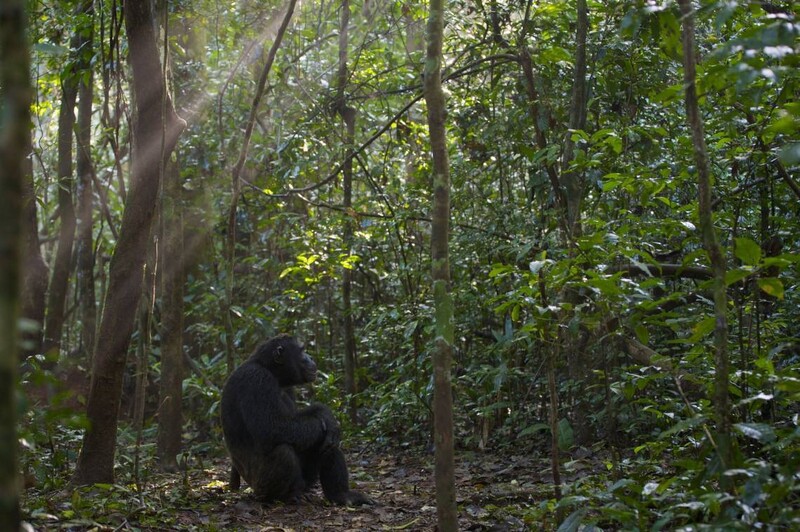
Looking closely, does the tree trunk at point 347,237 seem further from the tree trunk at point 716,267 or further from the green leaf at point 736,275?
the green leaf at point 736,275

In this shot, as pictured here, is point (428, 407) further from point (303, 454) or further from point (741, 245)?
point (741, 245)

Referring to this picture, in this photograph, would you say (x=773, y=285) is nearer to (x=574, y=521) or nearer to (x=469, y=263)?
(x=574, y=521)

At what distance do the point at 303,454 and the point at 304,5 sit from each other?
6.49 m

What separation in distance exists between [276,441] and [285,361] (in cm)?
84

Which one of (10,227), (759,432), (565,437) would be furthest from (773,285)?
(10,227)

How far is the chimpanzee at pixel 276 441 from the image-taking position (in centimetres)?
688

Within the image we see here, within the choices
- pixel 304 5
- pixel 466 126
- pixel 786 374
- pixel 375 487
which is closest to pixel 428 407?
pixel 375 487

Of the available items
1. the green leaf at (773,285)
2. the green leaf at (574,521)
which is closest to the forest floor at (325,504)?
the green leaf at (574,521)

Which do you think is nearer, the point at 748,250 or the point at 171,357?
the point at 748,250

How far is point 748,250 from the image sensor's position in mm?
3549

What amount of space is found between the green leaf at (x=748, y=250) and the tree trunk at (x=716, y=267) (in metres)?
0.08

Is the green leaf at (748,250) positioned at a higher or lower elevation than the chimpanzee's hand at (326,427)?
higher

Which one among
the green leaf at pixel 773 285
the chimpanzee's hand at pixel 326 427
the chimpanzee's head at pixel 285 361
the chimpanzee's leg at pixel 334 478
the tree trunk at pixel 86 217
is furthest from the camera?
the tree trunk at pixel 86 217

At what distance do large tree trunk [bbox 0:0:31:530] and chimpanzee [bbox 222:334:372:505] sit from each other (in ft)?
17.1
